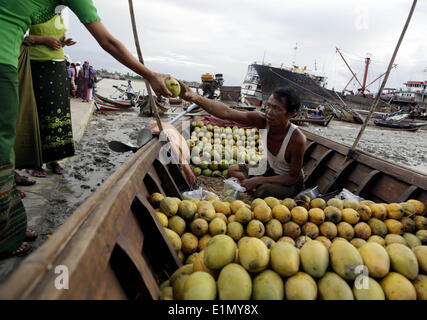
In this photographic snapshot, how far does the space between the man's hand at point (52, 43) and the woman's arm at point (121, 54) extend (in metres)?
1.31

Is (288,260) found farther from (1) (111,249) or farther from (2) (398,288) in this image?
(1) (111,249)

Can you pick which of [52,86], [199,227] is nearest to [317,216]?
[199,227]

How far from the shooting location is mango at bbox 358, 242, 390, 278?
4.60ft

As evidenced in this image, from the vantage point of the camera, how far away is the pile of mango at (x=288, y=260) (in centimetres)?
126

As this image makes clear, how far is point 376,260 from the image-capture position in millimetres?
1421

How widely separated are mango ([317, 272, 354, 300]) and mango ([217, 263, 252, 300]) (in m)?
0.38

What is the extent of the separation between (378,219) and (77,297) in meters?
2.32

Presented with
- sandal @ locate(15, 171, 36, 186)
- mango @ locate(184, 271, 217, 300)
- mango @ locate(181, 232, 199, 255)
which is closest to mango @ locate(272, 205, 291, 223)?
mango @ locate(181, 232, 199, 255)

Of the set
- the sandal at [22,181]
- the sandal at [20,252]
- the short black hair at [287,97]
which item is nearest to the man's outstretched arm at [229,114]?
the short black hair at [287,97]

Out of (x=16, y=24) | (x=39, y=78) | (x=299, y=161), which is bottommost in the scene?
(x=299, y=161)

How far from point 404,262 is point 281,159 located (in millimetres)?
2117

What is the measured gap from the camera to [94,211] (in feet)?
3.73

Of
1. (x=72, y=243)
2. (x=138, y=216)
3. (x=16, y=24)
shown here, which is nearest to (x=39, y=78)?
(x=16, y=24)
